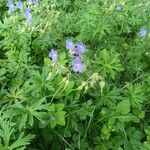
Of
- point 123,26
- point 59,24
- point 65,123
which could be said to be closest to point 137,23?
point 123,26

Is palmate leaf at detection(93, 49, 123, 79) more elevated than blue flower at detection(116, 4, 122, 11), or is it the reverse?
blue flower at detection(116, 4, 122, 11)

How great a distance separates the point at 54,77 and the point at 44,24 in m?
0.61

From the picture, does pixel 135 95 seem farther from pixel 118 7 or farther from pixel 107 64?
pixel 118 7

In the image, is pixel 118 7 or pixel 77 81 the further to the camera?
pixel 118 7

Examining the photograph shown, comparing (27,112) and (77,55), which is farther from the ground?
(77,55)

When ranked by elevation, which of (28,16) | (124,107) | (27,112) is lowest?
(124,107)

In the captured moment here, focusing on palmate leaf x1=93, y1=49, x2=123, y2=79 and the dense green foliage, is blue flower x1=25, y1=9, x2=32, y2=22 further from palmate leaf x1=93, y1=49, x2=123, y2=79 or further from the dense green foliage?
palmate leaf x1=93, y1=49, x2=123, y2=79

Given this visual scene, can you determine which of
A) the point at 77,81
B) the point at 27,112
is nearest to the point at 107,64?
the point at 77,81

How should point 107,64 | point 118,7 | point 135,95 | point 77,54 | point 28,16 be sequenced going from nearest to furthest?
point 77,54
point 135,95
point 107,64
point 28,16
point 118,7

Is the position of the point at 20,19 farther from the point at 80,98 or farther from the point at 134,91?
the point at 134,91

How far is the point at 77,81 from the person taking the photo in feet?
7.64

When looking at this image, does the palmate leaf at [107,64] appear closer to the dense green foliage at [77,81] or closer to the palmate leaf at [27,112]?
the dense green foliage at [77,81]

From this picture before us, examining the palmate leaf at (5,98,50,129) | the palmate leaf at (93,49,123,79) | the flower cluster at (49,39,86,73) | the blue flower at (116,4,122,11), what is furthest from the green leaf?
the blue flower at (116,4,122,11)

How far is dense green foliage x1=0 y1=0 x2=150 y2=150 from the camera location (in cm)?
218
